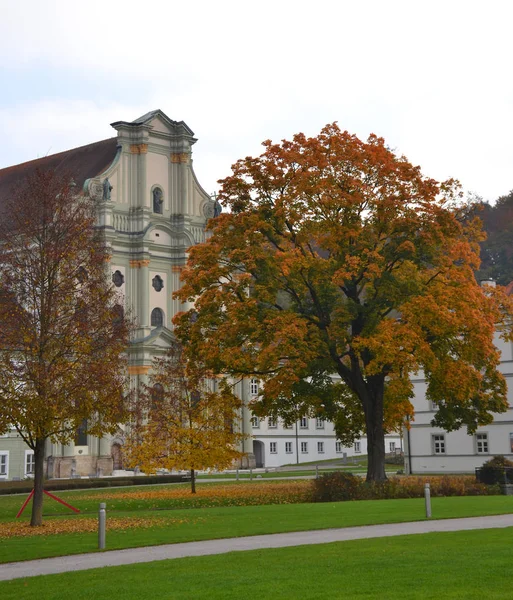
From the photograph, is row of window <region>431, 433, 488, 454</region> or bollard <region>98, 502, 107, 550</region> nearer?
bollard <region>98, 502, 107, 550</region>

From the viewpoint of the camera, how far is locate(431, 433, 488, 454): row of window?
5853cm

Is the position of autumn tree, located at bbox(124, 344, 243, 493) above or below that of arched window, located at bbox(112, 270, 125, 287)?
below

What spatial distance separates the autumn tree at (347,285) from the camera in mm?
36062

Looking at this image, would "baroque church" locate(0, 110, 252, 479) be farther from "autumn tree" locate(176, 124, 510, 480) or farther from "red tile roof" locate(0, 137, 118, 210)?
"autumn tree" locate(176, 124, 510, 480)

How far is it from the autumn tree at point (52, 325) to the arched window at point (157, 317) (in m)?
48.7

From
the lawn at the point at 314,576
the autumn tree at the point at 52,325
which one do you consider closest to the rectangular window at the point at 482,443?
the autumn tree at the point at 52,325

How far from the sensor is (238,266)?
4006cm

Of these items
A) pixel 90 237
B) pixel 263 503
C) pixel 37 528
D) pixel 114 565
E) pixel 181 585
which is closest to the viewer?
pixel 181 585

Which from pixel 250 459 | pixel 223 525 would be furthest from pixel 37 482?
pixel 250 459

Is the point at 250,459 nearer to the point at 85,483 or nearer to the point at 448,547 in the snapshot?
the point at 85,483

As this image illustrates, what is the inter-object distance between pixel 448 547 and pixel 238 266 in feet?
78.1

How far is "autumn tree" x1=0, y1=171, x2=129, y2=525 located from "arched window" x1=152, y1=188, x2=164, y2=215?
5009cm

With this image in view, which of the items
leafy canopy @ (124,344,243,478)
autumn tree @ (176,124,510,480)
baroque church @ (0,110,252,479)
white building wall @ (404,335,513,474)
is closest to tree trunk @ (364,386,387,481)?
autumn tree @ (176,124,510,480)

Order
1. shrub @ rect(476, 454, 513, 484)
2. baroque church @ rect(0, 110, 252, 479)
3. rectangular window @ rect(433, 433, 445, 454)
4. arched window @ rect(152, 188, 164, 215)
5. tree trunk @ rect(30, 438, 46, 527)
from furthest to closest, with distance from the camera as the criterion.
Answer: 1. arched window @ rect(152, 188, 164, 215)
2. baroque church @ rect(0, 110, 252, 479)
3. rectangular window @ rect(433, 433, 445, 454)
4. shrub @ rect(476, 454, 513, 484)
5. tree trunk @ rect(30, 438, 46, 527)
